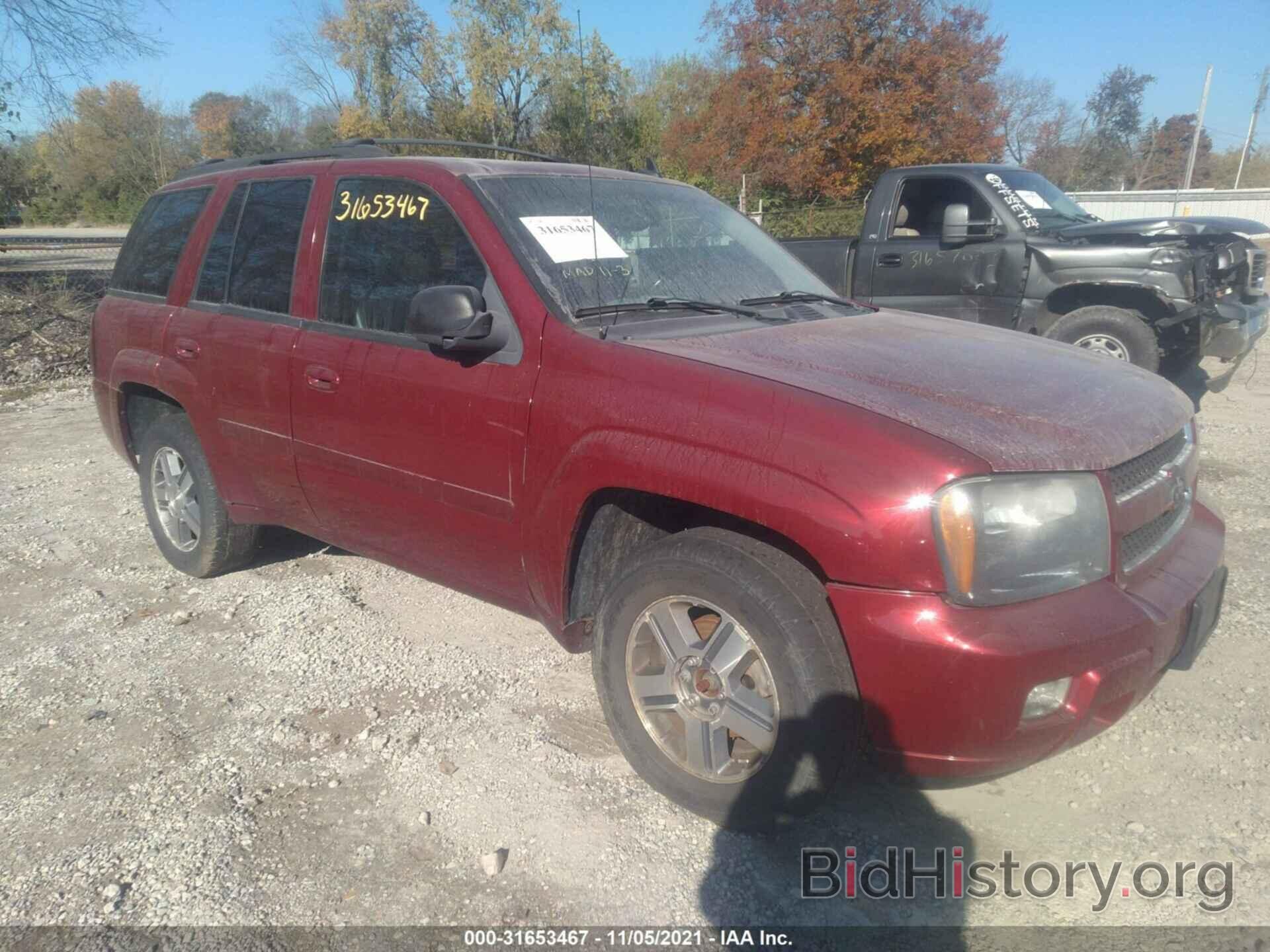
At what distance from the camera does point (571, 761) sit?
9.88 ft

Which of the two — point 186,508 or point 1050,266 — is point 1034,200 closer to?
point 1050,266

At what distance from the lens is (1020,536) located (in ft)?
7.09

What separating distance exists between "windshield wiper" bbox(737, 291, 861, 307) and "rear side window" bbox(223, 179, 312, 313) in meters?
1.81

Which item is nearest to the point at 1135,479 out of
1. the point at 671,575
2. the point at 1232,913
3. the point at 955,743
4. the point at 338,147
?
the point at 955,743

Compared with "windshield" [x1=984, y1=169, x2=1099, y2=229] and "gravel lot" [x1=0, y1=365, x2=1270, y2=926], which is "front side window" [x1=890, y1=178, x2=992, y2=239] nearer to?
"windshield" [x1=984, y1=169, x2=1099, y2=229]

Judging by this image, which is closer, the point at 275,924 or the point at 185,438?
the point at 275,924

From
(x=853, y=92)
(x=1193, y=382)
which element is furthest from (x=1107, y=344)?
(x=853, y=92)

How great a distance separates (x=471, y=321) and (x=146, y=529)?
11.5 ft

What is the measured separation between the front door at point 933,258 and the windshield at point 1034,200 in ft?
0.71

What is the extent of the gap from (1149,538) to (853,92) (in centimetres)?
2387

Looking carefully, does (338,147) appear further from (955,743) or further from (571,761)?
(955,743)

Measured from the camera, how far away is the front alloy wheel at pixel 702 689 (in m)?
2.46

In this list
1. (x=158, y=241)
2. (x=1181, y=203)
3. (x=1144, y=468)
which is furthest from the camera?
(x=1181, y=203)

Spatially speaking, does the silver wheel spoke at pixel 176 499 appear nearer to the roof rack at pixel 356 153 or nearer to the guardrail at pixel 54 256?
the roof rack at pixel 356 153
